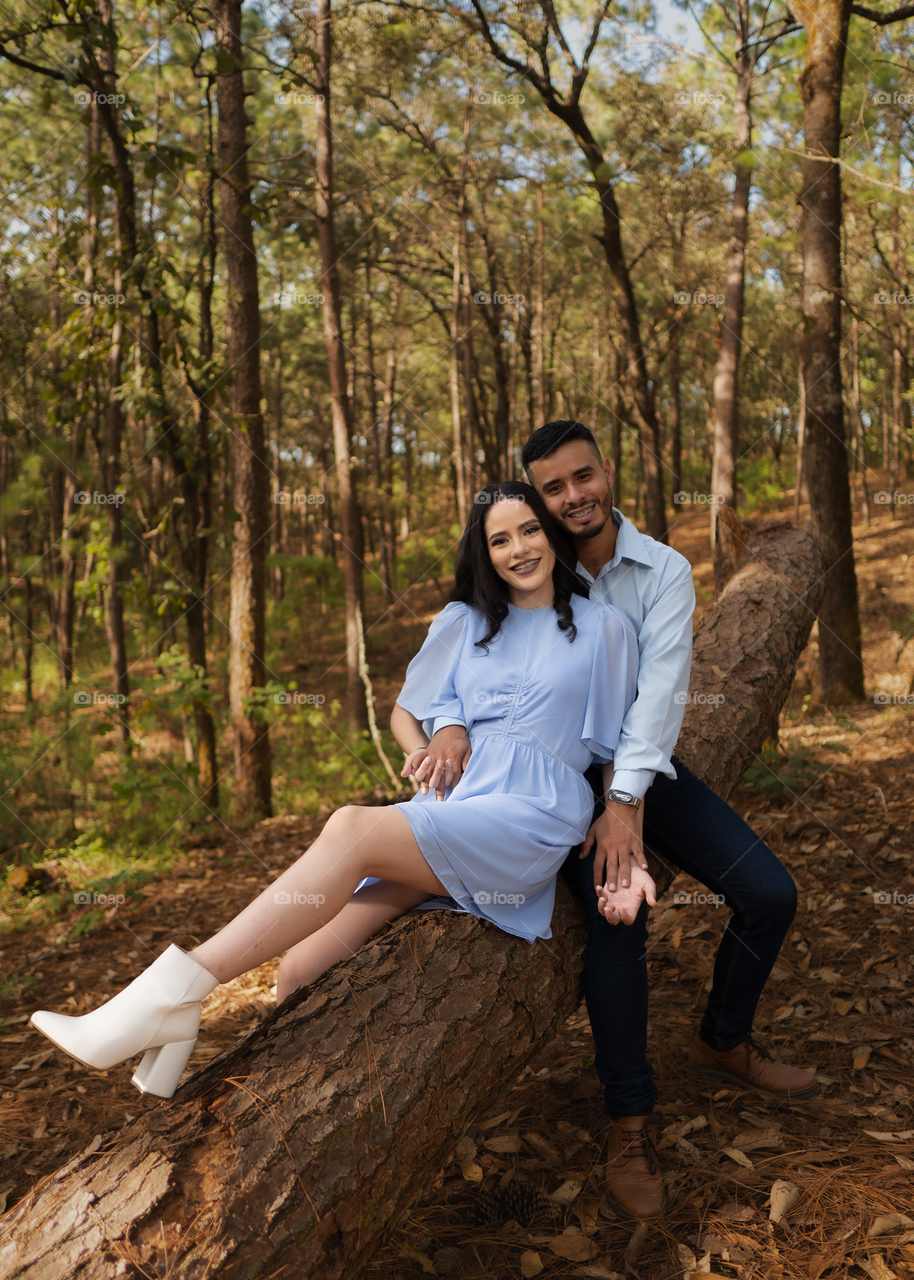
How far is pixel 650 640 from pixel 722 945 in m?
0.98

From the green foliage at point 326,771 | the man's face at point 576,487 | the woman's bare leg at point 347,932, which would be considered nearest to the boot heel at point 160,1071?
the woman's bare leg at point 347,932

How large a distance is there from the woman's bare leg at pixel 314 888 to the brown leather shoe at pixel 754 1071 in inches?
52.0

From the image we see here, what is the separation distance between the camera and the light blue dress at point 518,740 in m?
2.14

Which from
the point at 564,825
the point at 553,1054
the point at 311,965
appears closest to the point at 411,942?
the point at 311,965

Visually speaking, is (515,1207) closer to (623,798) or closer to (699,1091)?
(699,1091)

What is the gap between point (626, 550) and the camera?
8.75ft

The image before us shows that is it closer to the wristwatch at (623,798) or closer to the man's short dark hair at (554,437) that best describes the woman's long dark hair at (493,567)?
the man's short dark hair at (554,437)

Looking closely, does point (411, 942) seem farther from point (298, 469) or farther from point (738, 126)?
point (298, 469)

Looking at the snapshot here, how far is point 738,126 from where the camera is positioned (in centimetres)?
890

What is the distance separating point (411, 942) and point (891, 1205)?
1.28 meters

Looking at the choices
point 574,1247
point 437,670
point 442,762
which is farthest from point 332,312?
point 574,1247

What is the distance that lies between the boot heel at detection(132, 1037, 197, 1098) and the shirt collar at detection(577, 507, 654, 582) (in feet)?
5.68

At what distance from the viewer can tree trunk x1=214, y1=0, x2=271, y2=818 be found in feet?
20.2

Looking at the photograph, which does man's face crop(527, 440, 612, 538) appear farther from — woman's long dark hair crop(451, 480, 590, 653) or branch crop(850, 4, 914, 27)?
branch crop(850, 4, 914, 27)
